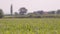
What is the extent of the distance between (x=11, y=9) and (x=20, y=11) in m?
15.7

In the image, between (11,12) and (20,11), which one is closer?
(11,12)

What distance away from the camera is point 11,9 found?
237 feet

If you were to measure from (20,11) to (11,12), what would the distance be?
1418 centimetres

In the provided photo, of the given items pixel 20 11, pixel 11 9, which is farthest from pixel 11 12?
pixel 20 11

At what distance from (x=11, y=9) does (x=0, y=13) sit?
14289 mm

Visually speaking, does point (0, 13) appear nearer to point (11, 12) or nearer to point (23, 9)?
point (11, 12)

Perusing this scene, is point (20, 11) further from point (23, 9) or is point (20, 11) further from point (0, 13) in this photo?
point (0, 13)

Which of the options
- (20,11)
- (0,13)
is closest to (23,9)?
(20,11)

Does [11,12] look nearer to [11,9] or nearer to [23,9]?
[11,9]

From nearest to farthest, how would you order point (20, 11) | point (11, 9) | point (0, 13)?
point (0, 13)
point (11, 9)
point (20, 11)

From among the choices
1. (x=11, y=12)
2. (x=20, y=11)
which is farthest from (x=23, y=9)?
(x=11, y=12)

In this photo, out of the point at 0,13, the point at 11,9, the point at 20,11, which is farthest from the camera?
the point at 20,11

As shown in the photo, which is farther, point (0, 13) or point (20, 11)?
point (20, 11)

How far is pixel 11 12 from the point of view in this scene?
7375 cm
